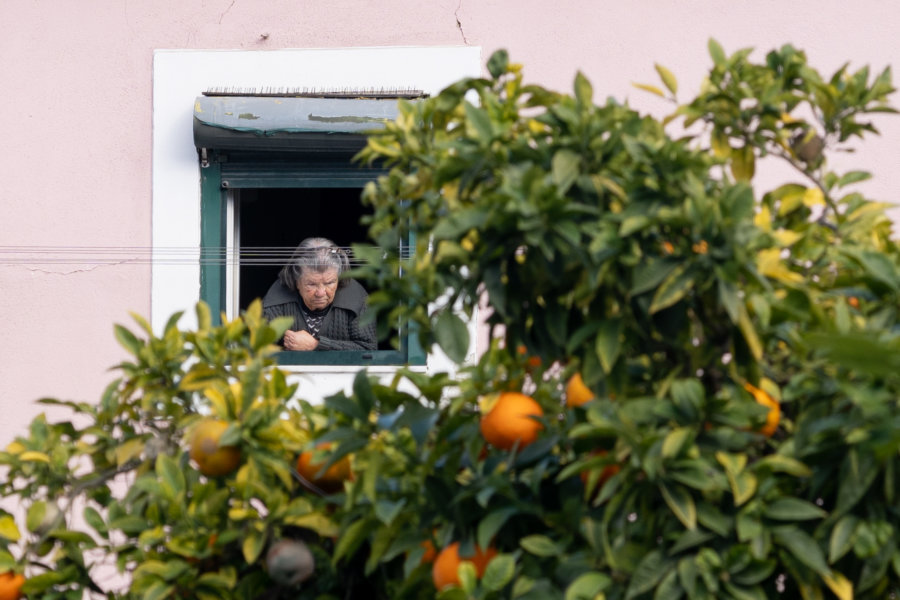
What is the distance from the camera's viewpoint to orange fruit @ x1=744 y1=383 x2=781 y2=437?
1645 mm

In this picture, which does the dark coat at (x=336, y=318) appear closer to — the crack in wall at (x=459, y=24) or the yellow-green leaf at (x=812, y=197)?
the crack in wall at (x=459, y=24)

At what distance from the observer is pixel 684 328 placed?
1.58 meters

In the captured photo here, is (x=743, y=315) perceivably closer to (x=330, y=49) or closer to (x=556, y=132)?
(x=556, y=132)

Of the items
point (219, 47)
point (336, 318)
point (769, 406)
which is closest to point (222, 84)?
point (219, 47)

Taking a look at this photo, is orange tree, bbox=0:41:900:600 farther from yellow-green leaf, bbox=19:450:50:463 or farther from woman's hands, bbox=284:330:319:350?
woman's hands, bbox=284:330:319:350

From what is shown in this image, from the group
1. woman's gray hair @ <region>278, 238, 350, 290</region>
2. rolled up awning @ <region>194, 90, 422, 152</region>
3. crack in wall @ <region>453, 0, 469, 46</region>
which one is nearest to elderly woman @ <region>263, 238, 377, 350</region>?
woman's gray hair @ <region>278, 238, 350, 290</region>

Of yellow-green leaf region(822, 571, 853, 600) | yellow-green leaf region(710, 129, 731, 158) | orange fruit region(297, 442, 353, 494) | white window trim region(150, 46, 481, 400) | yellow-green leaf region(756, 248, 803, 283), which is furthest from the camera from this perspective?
white window trim region(150, 46, 481, 400)

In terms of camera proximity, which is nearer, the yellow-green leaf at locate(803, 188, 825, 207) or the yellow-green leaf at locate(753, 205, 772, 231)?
the yellow-green leaf at locate(753, 205, 772, 231)

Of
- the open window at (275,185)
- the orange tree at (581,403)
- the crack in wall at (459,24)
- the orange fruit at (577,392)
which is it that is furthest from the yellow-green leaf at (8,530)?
the crack in wall at (459,24)

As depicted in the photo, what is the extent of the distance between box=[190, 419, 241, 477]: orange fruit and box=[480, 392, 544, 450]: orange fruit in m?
0.45

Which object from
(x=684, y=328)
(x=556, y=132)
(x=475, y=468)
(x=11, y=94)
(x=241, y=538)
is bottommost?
(x=241, y=538)

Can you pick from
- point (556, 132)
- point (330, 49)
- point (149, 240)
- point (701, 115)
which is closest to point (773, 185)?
point (330, 49)

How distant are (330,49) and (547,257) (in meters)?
3.31

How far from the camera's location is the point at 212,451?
76.6 inches
